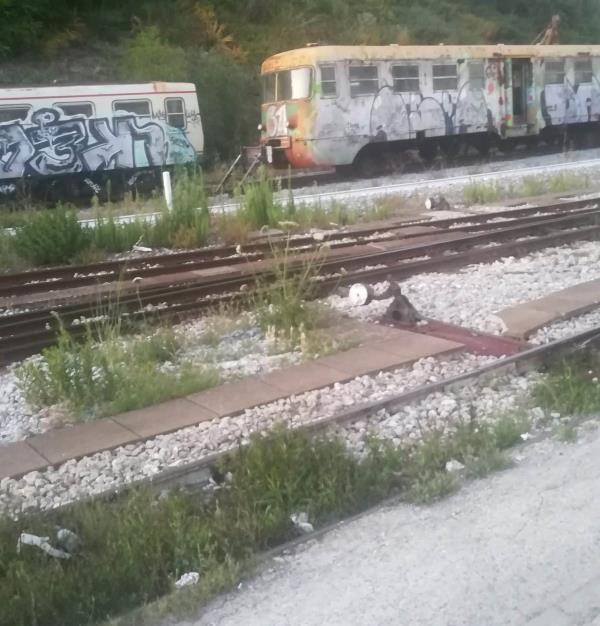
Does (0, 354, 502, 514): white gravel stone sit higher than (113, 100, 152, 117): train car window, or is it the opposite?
(113, 100, 152, 117): train car window

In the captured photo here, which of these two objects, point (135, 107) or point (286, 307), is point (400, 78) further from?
point (286, 307)

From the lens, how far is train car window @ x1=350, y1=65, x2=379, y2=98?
22.0 meters

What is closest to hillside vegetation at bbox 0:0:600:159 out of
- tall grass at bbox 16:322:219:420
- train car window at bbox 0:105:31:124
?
train car window at bbox 0:105:31:124

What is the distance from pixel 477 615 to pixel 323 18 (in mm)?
36395

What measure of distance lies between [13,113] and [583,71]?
53.5 ft

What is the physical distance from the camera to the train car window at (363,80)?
2198 cm

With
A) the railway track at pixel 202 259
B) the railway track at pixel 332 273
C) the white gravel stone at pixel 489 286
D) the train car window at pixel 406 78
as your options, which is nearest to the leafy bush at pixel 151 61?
the train car window at pixel 406 78

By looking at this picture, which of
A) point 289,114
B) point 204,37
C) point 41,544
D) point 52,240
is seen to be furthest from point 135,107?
point 41,544

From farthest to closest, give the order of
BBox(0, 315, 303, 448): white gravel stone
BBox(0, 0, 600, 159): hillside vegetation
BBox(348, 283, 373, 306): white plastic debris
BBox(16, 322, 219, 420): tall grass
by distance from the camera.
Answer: BBox(0, 0, 600, 159): hillside vegetation
BBox(348, 283, 373, 306): white plastic debris
BBox(16, 322, 219, 420): tall grass
BBox(0, 315, 303, 448): white gravel stone

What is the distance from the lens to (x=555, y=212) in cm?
1566

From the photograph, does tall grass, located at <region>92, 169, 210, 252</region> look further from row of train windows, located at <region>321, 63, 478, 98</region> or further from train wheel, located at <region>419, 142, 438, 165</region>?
train wheel, located at <region>419, 142, 438, 165</region>

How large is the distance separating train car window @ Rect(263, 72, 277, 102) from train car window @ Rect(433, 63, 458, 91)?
13.1ft

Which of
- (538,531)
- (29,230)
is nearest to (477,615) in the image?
(538,531)

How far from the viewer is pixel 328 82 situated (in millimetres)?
21719
